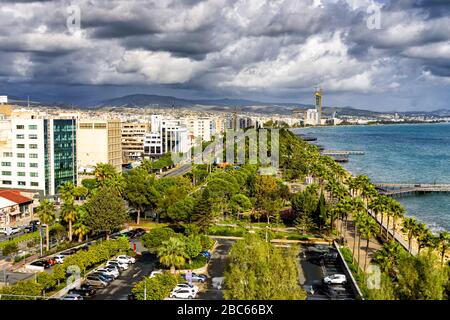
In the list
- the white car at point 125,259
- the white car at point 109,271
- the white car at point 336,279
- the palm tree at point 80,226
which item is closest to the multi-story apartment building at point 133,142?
the palm tree at point 80,226

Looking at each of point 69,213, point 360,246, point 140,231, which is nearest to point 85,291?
point 69,213

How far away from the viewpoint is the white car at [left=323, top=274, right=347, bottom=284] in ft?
84.2

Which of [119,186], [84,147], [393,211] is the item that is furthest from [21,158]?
[393,211]

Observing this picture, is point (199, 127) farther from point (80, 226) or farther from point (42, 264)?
point (42, 264)

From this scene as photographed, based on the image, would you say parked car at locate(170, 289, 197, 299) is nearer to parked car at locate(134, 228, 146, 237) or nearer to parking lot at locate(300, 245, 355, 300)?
parking lot at locate(300, 245, 355, 300)

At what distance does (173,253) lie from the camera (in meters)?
26.7

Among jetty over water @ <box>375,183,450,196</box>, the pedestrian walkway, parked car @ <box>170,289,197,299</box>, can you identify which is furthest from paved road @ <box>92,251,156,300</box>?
jetty over water @ <box>375,183,450,196</box>

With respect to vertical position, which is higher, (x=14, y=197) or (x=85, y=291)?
(x=14, y=197)

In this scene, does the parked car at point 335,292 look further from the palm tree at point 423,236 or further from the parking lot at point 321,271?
the palm tree at point 423,236

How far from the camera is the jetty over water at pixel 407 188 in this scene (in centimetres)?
6556

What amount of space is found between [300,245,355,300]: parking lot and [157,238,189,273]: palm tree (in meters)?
6.95

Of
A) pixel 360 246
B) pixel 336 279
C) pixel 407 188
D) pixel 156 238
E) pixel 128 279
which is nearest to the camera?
pixel 336 279

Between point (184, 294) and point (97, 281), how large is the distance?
16.9 ft
